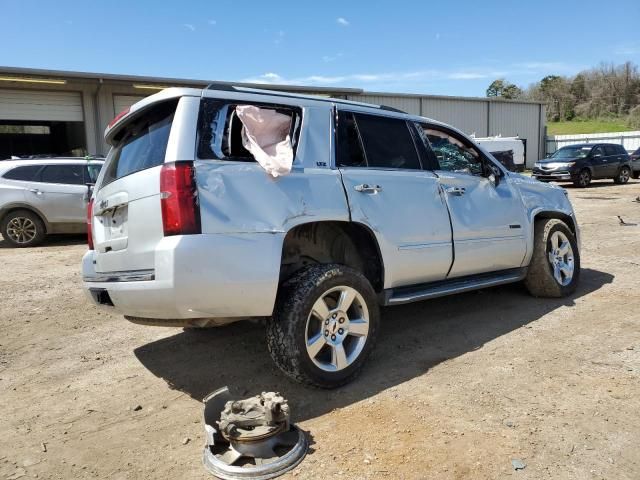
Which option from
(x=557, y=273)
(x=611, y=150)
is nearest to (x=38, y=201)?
(x=557, y=273)

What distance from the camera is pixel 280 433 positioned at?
2.86m

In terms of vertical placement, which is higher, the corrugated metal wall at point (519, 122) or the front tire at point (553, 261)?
the corrugated metal wall at point (519, 122)

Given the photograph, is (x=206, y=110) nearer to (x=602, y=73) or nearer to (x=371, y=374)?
(x=371, y=374)

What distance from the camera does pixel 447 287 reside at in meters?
4.38

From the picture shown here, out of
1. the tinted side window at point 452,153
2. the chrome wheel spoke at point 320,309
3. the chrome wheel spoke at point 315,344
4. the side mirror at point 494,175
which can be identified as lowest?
the chrome wheel spoke at point 315,344

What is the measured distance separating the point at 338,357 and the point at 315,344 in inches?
8.6

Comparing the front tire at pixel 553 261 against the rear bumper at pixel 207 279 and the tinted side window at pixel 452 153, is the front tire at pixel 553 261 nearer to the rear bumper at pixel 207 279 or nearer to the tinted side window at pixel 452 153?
the tinted side window at pixel 452 153

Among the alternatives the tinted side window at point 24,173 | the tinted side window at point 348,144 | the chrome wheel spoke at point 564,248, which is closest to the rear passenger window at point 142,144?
the tinted side window at point 348,144

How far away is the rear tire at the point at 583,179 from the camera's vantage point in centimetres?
2081

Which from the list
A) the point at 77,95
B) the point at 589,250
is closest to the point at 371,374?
the point at 589,250

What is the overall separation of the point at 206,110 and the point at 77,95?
17.8 meters

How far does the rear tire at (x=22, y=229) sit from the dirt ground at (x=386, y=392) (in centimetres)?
481

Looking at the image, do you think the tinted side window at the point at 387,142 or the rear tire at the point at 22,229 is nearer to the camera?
the tinted side window at the point at 387,142

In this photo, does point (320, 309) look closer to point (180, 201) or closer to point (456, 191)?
point (180, 201)
